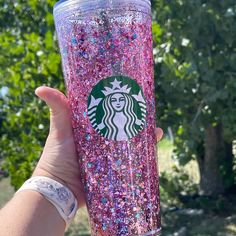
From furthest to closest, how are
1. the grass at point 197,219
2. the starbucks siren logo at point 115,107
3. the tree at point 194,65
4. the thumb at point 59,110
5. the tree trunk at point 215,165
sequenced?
the tree trunk at point 215,165 → the grass at point 197,219 → the tree at point 194,65 → the thumb at point 59,110 → the starbucks siren logo at point 115,107

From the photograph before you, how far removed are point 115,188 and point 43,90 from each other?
334 millimetres

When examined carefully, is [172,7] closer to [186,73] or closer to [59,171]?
[186,73]

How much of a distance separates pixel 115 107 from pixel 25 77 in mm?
2445

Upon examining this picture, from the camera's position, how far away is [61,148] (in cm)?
131

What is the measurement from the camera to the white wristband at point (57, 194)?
1228mm

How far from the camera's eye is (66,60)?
1.20 meters

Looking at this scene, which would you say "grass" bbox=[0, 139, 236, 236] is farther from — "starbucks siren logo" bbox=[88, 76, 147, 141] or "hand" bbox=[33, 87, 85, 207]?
"starbucks siren logo" bbox=[88, 76, 147, 141]

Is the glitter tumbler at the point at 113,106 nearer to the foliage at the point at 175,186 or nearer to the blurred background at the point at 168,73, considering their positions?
the blurred background at the point at 168,73

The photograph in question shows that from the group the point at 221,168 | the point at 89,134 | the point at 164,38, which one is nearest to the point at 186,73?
the point at 164,38

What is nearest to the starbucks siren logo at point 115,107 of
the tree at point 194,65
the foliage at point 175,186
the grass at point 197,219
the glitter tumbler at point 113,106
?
the glitter tumbler at point 113,106

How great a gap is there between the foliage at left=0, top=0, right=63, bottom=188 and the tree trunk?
1894 mm

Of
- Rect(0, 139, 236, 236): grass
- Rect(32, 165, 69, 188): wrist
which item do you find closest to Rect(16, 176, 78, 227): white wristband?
Rect(32, 165, 69, 188): wrist

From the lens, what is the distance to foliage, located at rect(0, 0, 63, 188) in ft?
11.0

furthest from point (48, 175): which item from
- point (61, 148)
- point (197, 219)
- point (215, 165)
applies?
point (215, 165)
